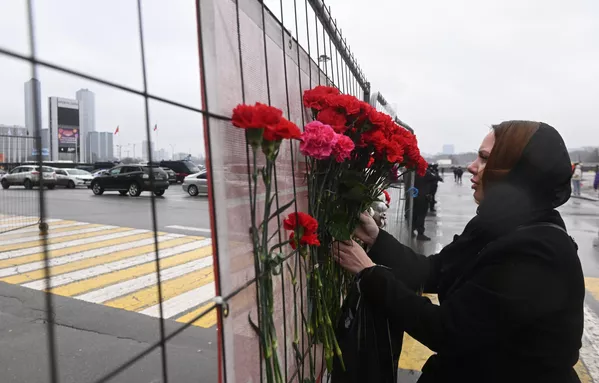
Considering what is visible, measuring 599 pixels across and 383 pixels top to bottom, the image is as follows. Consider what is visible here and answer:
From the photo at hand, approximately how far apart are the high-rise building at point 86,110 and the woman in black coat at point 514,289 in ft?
3.13

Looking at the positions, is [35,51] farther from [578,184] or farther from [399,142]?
[578,184]

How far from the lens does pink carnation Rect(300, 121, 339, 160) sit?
117 centimetres

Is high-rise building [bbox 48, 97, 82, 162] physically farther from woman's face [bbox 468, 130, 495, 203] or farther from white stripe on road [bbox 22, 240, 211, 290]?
white stripe on road [bbox 22, 240, 211, 290]

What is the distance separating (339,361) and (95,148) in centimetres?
119

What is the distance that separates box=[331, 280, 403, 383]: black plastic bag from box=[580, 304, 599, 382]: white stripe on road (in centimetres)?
201

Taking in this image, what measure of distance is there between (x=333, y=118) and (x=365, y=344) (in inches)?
32.1

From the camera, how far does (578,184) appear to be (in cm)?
2056

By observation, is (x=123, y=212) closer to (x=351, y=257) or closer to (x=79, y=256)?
(x=79, y=256)

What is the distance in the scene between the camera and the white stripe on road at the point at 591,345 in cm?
279

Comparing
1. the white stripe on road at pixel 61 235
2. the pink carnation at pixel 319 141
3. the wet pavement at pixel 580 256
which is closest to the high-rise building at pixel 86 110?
the pink carnation at pixel 319 141

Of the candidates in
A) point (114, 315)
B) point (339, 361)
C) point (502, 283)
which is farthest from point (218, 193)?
point (114, 315)

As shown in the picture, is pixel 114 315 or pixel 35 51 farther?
pixel 114 315

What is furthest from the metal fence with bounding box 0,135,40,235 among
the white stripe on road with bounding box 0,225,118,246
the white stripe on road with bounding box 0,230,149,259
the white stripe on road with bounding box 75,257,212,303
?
the white stripe on road with bounding box 75,257,212,303

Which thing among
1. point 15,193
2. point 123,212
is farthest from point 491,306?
point 123,212
